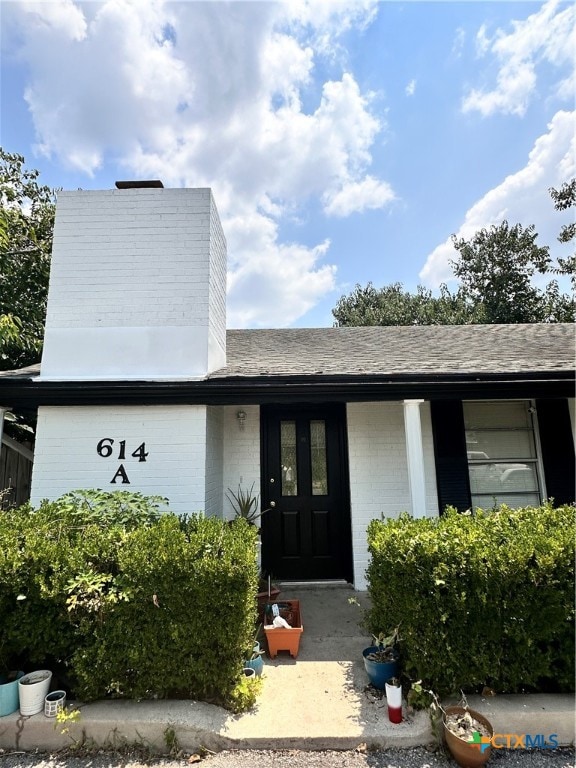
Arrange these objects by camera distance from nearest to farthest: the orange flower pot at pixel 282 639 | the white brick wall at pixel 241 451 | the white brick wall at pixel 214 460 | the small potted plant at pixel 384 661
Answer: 1. the small potted plant at pixel 384 661
2. the orange flower pot at pixel 282 639
3. the white brick wall at pixel 214 460
4. the white brick wall at pixel 241 451

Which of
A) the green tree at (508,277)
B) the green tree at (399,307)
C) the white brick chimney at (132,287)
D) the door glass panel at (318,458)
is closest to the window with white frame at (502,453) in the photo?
the door glass panel at (318,458)

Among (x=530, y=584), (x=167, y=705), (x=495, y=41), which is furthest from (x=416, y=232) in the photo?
(x=167, y=705)

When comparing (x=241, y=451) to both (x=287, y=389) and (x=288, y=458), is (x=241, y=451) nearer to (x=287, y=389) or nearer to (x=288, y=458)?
(x=288, y=458)

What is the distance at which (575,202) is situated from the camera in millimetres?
15789

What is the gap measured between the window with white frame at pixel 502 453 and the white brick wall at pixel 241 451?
2.97m

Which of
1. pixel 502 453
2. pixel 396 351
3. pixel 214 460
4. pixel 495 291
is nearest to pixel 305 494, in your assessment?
pixel 214 460

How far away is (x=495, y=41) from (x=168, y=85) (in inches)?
176

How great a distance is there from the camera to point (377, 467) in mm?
5242

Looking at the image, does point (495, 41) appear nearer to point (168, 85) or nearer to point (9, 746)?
point (168, 85)

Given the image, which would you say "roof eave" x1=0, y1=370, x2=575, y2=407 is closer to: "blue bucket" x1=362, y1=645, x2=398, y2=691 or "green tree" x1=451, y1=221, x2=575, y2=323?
"blue bucket" x1=362, y1=645, x2=398, y2=691

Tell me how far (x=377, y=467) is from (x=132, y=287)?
4126 mm

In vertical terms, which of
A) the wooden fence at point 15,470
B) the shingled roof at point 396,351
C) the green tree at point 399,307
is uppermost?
the green tree at point 399,307

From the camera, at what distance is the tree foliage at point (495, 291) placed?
68.5 ft

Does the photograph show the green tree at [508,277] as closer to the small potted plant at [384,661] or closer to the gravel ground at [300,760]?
the small potted plant at [384,661]
